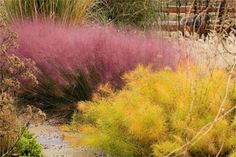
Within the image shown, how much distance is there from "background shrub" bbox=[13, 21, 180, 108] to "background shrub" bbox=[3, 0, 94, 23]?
181 cm

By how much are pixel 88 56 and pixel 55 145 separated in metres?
1.14

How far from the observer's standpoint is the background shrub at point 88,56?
227 inches

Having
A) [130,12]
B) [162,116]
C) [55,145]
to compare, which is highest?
[162,116]

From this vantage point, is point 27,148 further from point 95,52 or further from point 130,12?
point 130,12

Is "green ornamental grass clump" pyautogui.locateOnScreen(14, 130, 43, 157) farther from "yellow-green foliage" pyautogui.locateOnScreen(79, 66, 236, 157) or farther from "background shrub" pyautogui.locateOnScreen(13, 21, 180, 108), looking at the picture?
"background shrub" pyautogui.locateOnScreen(13, 21, 180, 108)

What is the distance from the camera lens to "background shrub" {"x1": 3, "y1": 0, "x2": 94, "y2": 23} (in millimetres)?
8227

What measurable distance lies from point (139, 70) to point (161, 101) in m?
0.52

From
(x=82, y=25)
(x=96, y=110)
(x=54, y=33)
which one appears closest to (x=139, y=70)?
(x=96, y=110)

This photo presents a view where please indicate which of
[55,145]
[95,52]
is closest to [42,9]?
[95,52]

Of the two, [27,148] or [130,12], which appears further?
[130,12]

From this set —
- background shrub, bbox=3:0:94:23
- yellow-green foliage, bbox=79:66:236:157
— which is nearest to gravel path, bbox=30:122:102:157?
yellow-green foliage, bbox=79:66:236:157

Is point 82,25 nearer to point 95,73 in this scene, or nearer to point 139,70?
point 95,73

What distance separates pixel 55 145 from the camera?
5.16 m

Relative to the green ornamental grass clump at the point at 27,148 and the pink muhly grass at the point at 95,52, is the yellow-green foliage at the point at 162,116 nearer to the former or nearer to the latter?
the green ornamental grass clump at the point at 27,148
